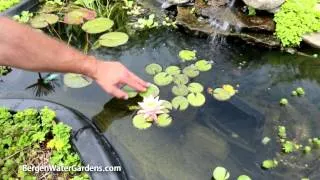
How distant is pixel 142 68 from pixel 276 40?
1295 millimetres

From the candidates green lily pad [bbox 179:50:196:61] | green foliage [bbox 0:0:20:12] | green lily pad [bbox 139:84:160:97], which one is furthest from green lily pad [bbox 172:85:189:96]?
green foliage [bbox 0:0:20:12]

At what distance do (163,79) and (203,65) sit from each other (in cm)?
39

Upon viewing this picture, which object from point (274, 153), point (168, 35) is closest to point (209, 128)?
point (274, 153)

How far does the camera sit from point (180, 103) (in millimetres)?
2965

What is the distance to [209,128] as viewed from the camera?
2.83 meters

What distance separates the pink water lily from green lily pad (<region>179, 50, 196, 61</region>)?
646 mm

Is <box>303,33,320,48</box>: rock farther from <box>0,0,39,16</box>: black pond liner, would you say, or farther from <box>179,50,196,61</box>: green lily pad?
<box>0,0,39,16</box>: black pond liner

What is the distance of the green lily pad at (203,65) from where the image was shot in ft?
10.6

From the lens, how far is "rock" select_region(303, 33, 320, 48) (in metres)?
3.39

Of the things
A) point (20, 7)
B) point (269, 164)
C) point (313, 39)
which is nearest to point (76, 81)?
point (20, 7)

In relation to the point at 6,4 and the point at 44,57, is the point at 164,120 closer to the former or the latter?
the point at 44,57

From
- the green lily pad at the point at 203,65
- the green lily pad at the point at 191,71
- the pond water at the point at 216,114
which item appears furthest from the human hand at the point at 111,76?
the green lily pad at the point at 203,65

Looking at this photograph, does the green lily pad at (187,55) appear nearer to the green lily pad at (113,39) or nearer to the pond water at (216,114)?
the pond water at (216,114)

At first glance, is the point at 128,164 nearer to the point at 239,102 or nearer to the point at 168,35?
the point at 239,102
